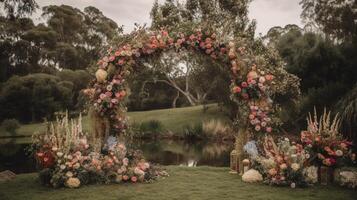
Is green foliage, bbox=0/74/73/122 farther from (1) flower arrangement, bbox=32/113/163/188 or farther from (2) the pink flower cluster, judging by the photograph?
(2) the pink flower cluster

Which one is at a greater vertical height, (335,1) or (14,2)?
(335,1)

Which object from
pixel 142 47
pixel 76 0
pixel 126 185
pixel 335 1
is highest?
pixel 76 0

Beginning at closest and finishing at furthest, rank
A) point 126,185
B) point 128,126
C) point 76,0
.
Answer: point 126,185, point 128,126, point 76,0

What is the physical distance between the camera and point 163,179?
924 cm

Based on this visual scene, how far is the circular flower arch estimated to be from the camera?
31.0 ft

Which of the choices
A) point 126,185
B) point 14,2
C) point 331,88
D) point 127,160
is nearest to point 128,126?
point 127,160

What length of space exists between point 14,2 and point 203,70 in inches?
557

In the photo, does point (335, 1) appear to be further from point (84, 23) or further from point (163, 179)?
point (84, 23)

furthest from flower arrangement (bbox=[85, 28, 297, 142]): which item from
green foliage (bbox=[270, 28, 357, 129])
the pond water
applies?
green foliage (bbox=[270, 28, 357, 129])

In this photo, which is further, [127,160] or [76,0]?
[76,0]

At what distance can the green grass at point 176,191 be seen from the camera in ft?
24.1

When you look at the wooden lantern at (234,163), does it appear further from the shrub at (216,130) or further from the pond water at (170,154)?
the shrub at (216,130)

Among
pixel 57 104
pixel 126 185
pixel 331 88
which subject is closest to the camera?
pixel 126 185

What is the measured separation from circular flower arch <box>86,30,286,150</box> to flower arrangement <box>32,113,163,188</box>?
2.65 feet
